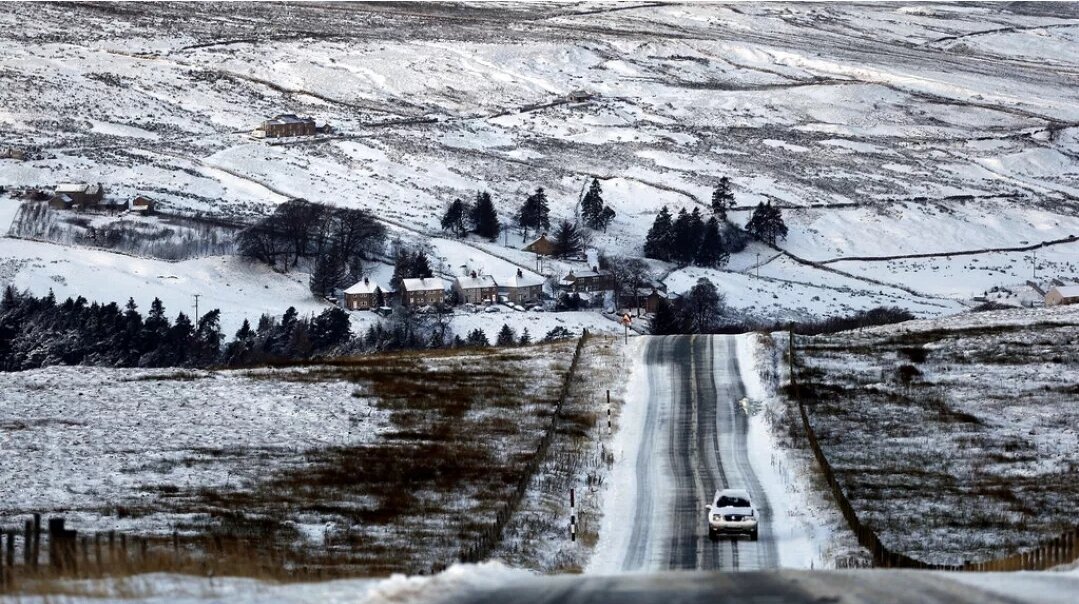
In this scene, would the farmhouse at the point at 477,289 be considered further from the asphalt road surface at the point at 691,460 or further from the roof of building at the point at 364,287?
the asphalt road surface at the point at 691,460

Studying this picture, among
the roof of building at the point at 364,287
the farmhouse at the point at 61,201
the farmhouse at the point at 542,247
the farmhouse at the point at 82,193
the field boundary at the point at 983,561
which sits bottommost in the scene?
the field boundary at the point at 983,561

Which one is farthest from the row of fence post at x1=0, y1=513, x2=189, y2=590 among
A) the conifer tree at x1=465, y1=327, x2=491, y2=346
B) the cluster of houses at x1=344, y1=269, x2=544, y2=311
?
the cluster of houses at x1=344, y1=269, x2=544, y2=311

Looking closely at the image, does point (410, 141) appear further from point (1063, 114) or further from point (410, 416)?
point (410, 416)

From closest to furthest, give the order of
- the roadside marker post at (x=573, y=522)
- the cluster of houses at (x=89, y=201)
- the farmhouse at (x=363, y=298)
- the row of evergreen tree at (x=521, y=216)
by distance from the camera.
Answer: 1. the roadside marker post at (x=573, y=522)
2. the farmhouse at (x=363, y=298)
3. the cluster of houses at (x=89, y=201)
4. the row of evergreen tree at (x=521, y=216)

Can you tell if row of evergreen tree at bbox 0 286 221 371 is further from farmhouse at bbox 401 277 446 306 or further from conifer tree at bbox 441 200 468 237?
conifer tree at bbox 441 200 468 237

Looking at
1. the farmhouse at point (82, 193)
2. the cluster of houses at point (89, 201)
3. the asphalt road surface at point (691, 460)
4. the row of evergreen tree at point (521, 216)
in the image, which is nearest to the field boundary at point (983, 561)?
the asphalt road surface at point (691, 460)

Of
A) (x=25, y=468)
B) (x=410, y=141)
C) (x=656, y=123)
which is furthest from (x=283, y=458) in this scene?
(x=656, y=123)
